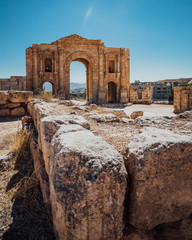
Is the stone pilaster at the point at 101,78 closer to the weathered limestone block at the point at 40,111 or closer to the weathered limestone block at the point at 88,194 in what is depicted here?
the weathered limestone block at the point at 40,111

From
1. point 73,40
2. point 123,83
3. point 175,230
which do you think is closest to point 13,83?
point 73,40

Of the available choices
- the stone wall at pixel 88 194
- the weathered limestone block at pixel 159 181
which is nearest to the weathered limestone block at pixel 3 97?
the stone wall at pixel 88 194

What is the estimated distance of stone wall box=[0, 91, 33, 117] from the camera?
7.99 m

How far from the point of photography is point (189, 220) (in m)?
1.40

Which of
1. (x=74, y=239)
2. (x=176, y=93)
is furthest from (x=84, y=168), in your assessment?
(x=176, y=93)

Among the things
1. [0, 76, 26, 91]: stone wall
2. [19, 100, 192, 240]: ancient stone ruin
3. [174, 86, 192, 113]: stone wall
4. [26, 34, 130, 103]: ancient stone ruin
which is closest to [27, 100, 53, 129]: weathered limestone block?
[19, 100, 192, 240]: ancient stone ruin

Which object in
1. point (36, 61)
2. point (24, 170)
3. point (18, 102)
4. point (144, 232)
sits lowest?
point (24, 170)

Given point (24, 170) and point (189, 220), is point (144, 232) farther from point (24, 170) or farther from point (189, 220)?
point (24, 170)

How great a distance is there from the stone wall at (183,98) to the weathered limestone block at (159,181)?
474 inches

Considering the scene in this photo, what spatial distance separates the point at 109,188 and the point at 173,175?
21.0 inches

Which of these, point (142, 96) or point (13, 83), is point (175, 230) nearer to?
point (13, 83)

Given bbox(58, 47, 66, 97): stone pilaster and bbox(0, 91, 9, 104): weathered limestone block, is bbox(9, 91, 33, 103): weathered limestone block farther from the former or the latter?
bbox(58, 47, 66, 97): stone pilaster

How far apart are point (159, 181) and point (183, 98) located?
12344 millimetres

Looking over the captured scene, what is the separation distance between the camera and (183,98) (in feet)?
39.8
